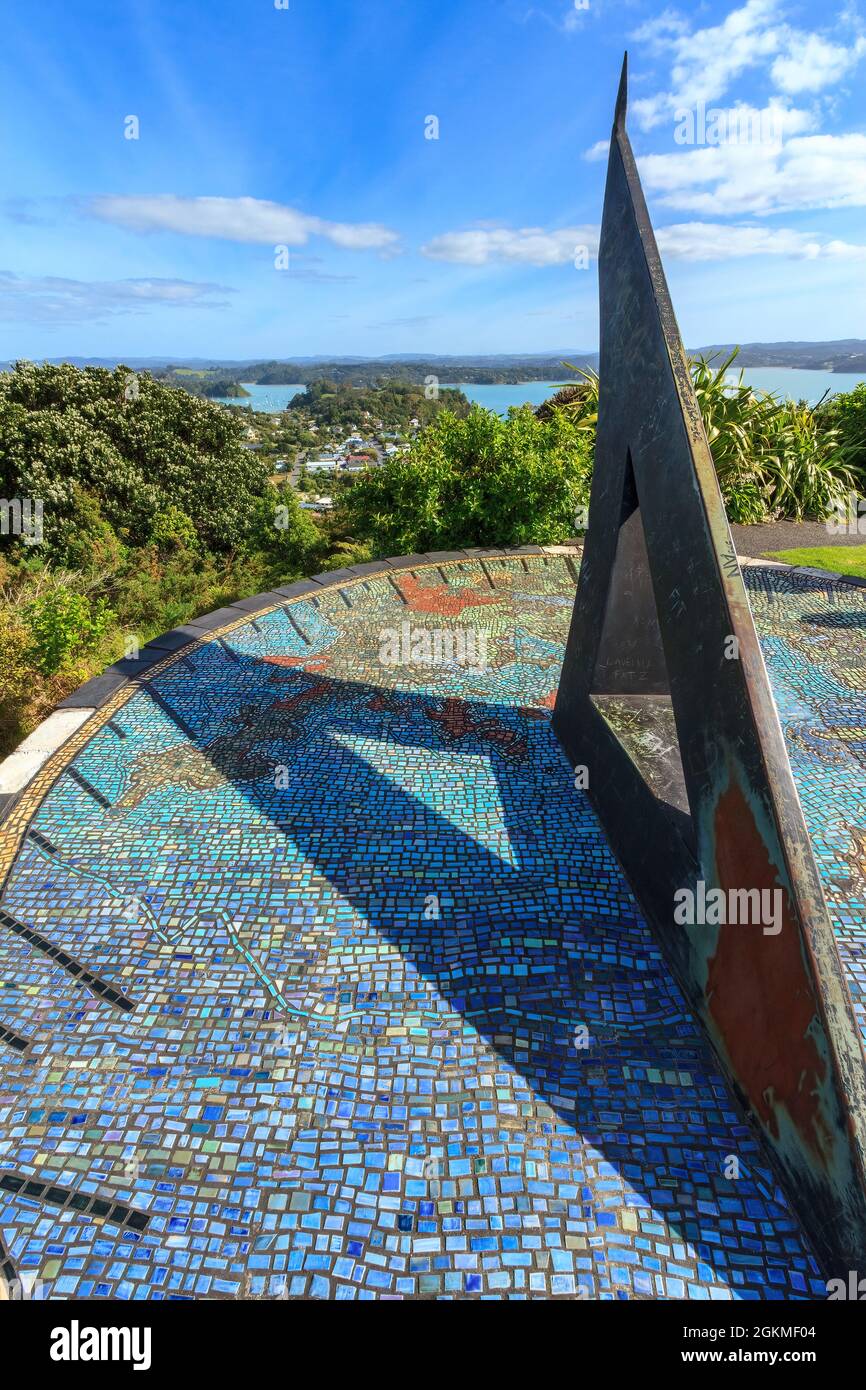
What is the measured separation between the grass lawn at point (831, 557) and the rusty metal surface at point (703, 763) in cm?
734

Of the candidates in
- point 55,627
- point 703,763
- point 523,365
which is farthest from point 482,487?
point 523,365

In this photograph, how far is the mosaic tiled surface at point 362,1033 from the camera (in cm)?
289

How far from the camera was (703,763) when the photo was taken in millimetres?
3592

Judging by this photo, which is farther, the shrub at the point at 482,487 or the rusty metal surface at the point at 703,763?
the shrub at the point at 482,487

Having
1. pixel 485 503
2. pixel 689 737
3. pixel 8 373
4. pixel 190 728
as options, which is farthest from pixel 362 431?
pixel 689 737

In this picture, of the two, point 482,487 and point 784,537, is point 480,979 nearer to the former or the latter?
point 482,487

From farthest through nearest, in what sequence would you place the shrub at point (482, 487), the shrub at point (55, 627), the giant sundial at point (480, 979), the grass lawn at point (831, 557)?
the shrub at point (482, 487) < the grass lawn at point (831, 557) < the shrub at point (55, 627) < the giant sundial at point (480, 979)

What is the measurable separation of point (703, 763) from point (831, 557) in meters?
10.4

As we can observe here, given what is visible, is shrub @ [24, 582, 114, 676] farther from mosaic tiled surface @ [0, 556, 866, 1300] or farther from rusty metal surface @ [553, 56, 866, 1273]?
rusty metal surface @ [553, 56, 866, 1273]

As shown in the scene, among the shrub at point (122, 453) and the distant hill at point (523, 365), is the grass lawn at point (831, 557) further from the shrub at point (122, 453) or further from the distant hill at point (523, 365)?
the shrub at point (122, 453)

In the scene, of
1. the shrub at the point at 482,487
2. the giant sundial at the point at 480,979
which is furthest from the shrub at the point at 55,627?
the shrub at the point at 482,487

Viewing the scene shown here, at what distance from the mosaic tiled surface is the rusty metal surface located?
0.32 m
